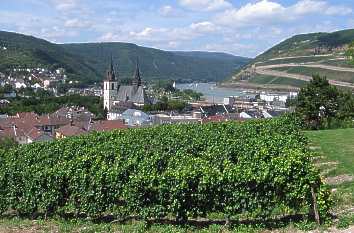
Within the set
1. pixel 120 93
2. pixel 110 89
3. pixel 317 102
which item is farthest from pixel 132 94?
pixel 317 102

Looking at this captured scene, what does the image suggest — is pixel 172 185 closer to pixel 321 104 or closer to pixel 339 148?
pixel 339 148

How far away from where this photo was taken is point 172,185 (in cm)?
1215

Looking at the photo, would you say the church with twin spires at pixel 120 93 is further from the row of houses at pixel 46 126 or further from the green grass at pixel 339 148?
the green grass at pixel 339 148

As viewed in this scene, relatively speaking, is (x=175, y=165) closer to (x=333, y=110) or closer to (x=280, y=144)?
(x=280, y=144)

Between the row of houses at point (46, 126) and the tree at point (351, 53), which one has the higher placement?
the tree at point (351, 53)

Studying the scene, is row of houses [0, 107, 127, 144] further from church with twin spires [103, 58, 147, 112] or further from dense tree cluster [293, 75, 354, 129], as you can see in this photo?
dense tree cluster [293, 75, 354, 129]

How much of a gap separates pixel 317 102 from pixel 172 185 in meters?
36.5

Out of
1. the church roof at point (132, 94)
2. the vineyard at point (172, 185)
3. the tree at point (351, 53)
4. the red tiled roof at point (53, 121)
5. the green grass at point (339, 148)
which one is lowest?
the red tiled roof at point (53, 121)

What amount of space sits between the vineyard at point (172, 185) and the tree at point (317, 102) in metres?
30.6

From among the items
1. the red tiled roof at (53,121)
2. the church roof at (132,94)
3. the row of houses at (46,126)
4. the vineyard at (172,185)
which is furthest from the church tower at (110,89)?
the vineyard at (172,185)

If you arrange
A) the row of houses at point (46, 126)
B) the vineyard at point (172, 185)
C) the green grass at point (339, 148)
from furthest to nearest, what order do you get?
the row of houses at point (46, 126) → the green grass at point (339, 148) → the vineyard at point (172, 185)

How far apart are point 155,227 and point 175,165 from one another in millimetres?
2112

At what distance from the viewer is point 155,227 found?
1218 centimetres

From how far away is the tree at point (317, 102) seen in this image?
151 feet
